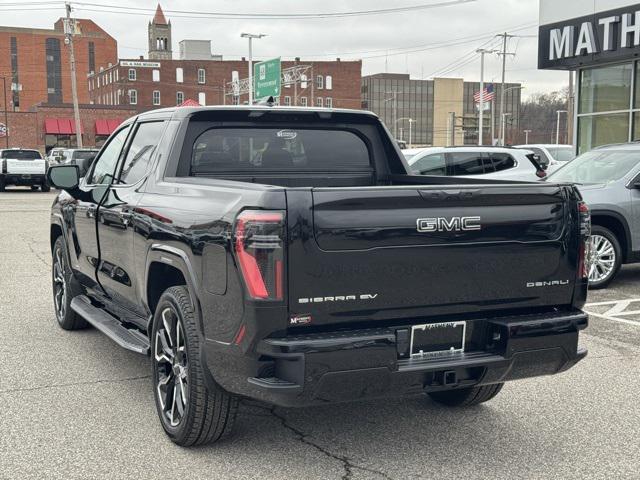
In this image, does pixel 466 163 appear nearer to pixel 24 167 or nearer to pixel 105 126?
pixel 24 167

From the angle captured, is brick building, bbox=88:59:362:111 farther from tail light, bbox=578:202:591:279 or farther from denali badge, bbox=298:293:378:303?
denali badge, bbox=298:293:378:303

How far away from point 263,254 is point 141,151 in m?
2.29

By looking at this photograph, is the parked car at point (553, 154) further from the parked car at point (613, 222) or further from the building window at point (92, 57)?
the building window at point (92, 57)

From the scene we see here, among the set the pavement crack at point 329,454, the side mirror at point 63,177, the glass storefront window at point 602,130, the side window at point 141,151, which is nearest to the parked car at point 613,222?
the pavement crack at point 329,454

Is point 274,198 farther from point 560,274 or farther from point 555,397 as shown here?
point 555,397

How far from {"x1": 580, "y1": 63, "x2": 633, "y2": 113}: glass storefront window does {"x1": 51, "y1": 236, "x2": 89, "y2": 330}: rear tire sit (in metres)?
15.8

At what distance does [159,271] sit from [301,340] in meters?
1.44

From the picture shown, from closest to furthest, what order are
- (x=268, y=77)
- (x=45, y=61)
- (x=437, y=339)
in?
(x=437, y=339)
(x=268, y=77)
(x=45, y=61)

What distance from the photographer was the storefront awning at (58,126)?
73.4 metres

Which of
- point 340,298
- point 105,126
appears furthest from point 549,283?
point 105,126

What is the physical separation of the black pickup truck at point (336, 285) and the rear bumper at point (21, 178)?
91.4 feet

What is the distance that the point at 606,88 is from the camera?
19812mm

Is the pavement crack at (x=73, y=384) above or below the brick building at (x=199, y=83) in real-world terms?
below

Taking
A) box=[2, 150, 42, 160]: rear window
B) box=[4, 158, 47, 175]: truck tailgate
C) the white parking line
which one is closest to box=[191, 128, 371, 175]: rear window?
the white parking line
